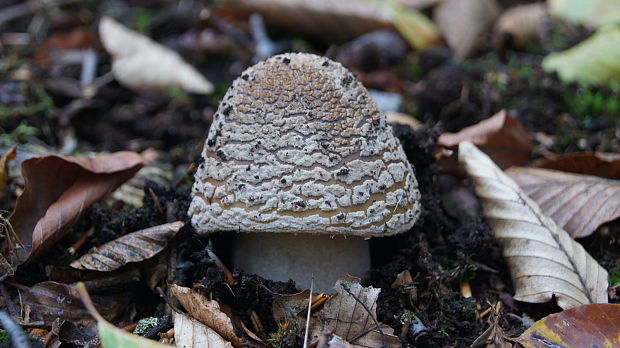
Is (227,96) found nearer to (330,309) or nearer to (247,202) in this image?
(247,202)

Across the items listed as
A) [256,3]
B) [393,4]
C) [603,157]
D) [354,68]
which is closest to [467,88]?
[354,68]

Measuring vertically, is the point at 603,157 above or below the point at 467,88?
below

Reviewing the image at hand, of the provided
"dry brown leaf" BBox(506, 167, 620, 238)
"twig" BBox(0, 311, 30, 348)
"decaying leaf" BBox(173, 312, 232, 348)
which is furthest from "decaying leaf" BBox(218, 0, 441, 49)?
"twig" BBox(0, 311, 30, 348)

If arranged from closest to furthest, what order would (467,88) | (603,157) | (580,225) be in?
(580,225)
(603,157)
(467,88)

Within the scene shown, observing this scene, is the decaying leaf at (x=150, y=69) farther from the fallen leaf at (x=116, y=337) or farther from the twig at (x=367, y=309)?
the fallen leaf at (x=116, y=337)

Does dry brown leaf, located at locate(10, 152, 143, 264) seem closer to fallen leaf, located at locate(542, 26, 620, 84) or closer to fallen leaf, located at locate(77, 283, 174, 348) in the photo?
fallen leaf, located at locate(77, 283, 174, 348)

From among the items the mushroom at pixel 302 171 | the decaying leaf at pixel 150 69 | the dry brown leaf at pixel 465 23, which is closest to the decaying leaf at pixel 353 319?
the mushroom at pixel 302 171
